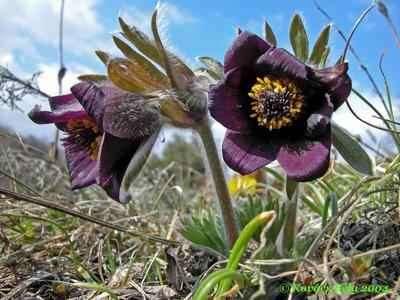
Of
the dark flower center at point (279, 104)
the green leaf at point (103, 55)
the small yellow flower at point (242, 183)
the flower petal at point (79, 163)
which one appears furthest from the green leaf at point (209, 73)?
the small yellow flower at point (242, 183)

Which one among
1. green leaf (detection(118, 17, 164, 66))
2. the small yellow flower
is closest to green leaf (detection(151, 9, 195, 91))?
green leaf (detection(118, 17, 164, 66))

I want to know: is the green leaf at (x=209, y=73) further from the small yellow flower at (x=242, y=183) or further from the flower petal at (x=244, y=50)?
the small yellow flower at (x=242, y=183)

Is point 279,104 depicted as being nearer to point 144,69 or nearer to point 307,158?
point 307,158

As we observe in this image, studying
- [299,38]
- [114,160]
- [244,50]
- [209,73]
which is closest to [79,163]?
[114,160]

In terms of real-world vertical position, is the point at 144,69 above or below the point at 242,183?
above

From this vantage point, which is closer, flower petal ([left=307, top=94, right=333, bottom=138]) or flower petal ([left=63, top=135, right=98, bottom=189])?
flower petal ([left=307, top=94, right=333, bottom=138])

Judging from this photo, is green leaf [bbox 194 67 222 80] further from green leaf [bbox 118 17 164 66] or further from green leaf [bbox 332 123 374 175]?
green leaf [bbox 332 123 374 175]
